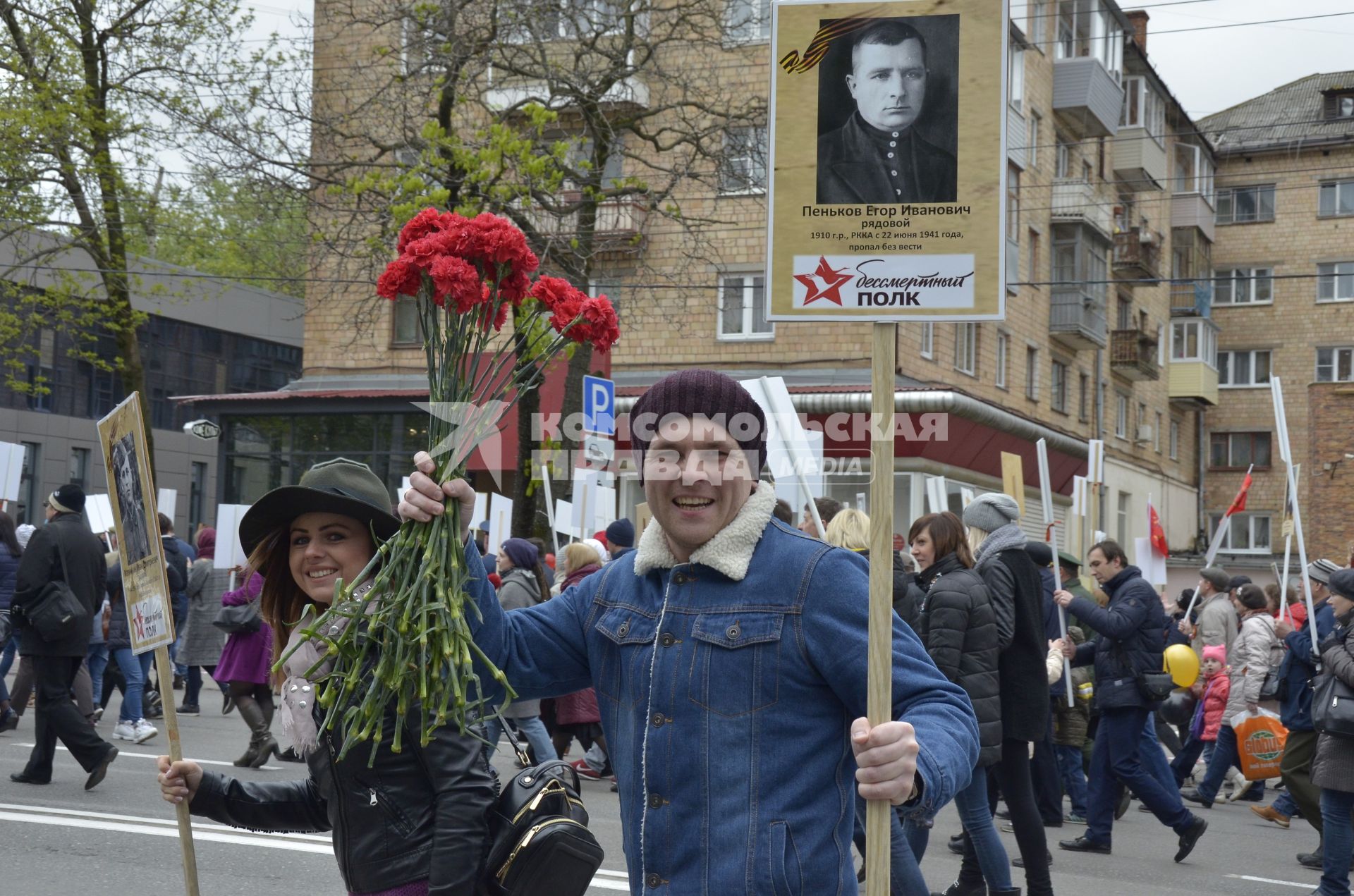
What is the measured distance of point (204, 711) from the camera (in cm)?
1561

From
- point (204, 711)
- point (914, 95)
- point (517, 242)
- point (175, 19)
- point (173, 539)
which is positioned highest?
point (175, 19)

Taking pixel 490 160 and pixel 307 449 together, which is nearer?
pixel 490 160

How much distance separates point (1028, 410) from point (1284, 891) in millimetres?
28157

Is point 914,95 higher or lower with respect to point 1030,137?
lower

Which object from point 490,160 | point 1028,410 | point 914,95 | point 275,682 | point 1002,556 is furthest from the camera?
point 1028,410

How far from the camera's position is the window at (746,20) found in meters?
22.2

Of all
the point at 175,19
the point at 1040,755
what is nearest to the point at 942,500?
the point at 1040,755

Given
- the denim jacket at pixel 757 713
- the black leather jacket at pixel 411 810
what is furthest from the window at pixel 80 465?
the denim jacket at pixel 757 713

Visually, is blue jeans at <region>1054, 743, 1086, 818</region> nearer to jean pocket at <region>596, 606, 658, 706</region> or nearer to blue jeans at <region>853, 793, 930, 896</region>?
blue jeans at <region>853, 793, 930, 896</region>

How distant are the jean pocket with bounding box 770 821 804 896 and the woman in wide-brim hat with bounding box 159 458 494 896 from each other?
0.82 metres

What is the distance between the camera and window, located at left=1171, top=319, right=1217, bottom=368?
164 feet

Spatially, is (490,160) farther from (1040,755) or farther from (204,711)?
(1040,755)

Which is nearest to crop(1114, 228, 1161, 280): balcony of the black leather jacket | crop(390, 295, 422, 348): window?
crop(390, 295, 422, 348): window

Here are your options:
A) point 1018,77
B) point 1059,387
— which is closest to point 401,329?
point 1018,77
